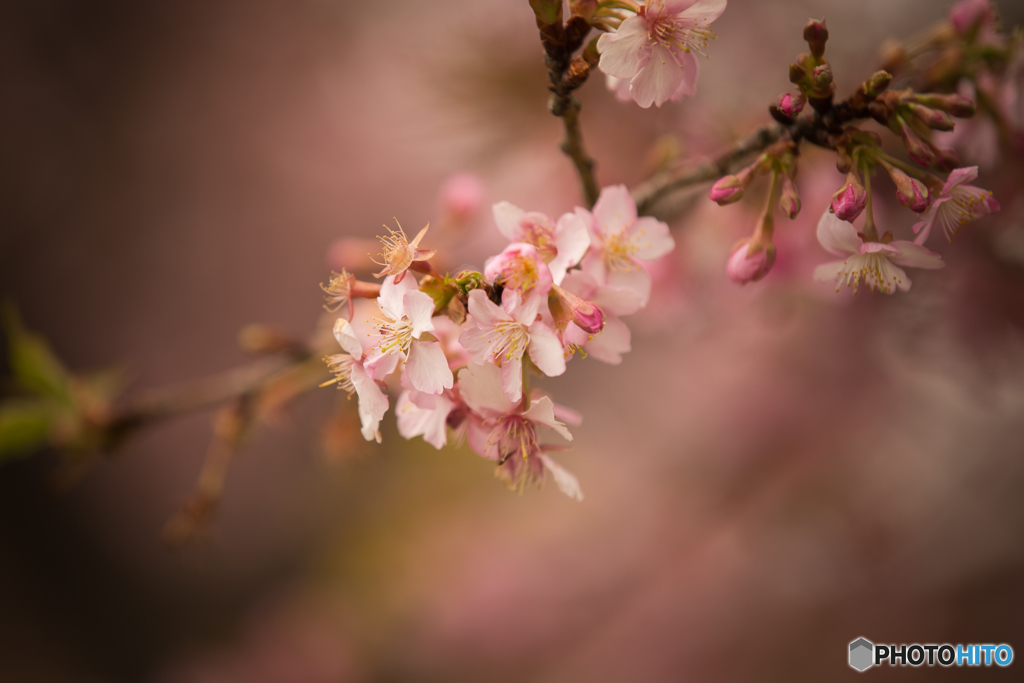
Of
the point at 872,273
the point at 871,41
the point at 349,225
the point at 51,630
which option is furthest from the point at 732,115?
the point at 51,630

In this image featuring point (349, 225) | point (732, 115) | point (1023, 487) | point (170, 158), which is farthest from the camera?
point (349, 225)

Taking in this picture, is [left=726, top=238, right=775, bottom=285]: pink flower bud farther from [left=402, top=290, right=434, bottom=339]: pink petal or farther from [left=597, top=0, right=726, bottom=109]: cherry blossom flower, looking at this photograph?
[left=402, top=290, right=434, bottom=339]: pink petal

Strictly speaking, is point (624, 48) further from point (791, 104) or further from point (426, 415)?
point (426, 415)

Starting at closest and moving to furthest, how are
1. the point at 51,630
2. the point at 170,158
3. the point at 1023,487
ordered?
the point at 1023,487, the point at 51,630, the point at 170,158

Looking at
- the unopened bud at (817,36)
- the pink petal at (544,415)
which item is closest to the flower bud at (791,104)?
the unopened bud at (817,36)

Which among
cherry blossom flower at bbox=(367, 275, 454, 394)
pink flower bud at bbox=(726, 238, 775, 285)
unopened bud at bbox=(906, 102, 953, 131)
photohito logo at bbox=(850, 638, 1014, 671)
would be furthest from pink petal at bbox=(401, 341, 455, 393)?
photohito logo at bbox=(850, 638, 1014, 671)

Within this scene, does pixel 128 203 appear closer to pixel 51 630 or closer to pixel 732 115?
pixel 51 630

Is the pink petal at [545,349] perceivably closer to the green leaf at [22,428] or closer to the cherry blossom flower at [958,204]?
the cherry blossom flower at [958,204]
